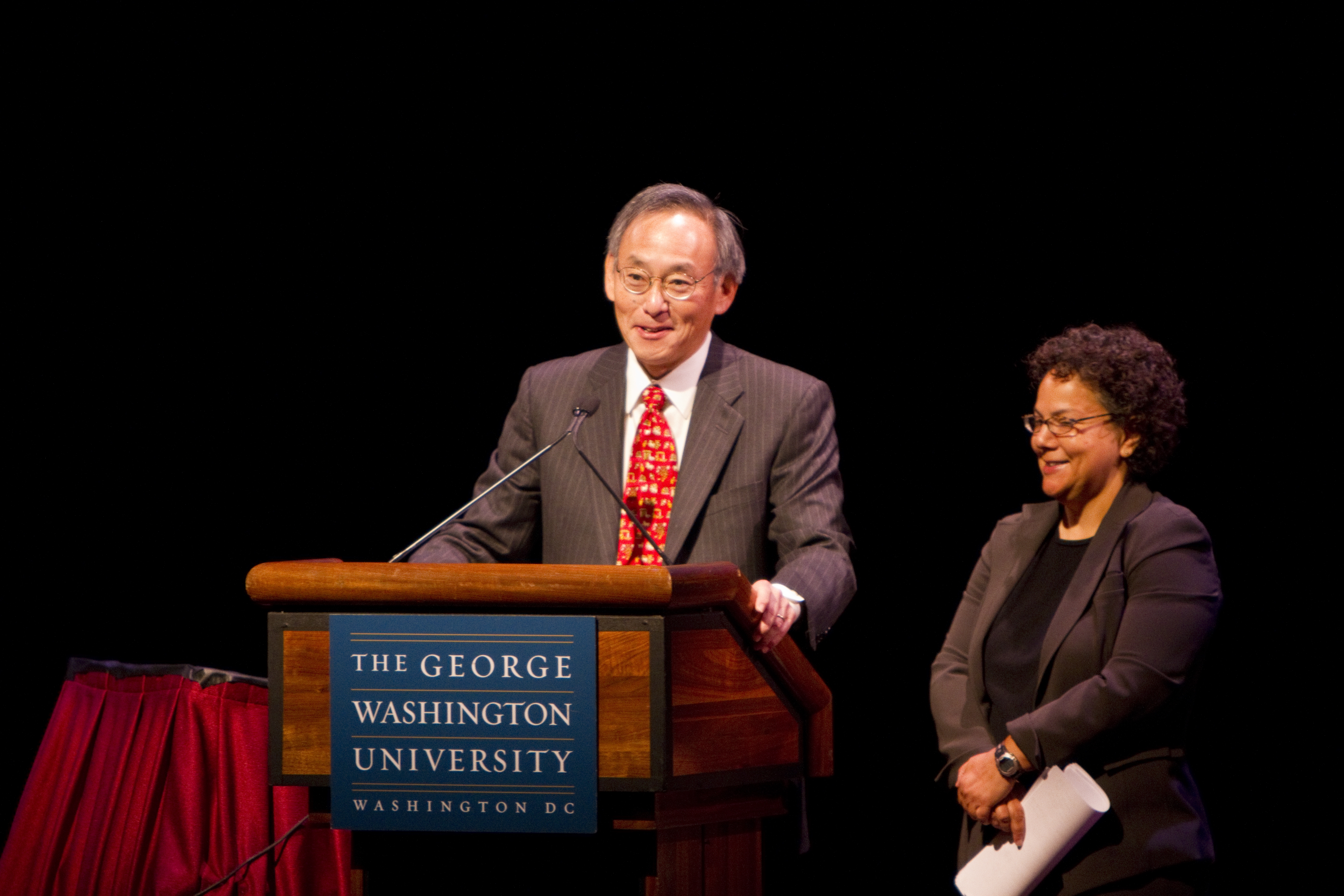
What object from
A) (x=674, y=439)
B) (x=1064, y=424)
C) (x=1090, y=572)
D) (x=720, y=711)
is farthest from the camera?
(x=674, y=439)

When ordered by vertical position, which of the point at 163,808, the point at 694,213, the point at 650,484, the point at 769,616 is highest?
the point at 694,213

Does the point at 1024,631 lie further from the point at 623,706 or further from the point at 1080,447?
the point at 623,706

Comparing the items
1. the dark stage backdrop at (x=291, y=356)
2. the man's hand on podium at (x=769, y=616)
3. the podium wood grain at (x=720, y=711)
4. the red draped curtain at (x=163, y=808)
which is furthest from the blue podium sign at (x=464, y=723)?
the dark stage backdrop at (x=291, y=356)

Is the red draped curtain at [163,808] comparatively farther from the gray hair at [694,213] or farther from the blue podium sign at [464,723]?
the gray hair at [694,213]

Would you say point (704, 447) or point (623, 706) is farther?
point (704, 447)

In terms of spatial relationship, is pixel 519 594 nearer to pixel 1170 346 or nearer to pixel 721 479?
pixel 721 479

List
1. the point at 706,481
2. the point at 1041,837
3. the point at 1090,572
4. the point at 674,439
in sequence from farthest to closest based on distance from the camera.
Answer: the point at 674,439 < the point at 706,481 < the point at 1090,572 < the point at 1041,837

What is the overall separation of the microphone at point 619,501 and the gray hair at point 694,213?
1.46ft

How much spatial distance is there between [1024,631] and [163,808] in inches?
70.3

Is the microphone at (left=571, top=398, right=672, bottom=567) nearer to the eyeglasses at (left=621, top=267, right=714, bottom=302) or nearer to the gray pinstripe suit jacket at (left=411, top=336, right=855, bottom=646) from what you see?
the gray pinstripe suit jacket at (left=411, top=336, right=855, bottom=646)

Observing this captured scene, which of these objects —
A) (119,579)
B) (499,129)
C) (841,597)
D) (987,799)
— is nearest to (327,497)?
(119,579)

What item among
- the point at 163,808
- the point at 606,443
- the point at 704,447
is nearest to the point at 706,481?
the point at 704,447

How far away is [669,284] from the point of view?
2605mm

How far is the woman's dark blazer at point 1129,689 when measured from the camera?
2.09 metres
